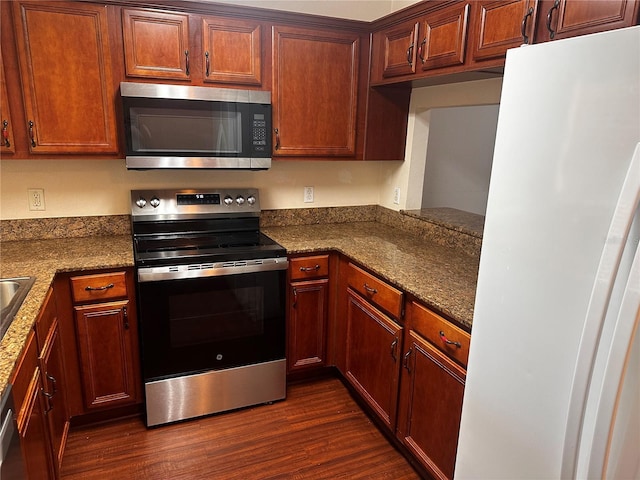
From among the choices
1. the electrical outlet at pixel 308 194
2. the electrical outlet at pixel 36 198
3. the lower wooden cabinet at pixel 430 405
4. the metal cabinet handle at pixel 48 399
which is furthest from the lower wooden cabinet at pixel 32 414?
the electrical outlet at pixel 308 194

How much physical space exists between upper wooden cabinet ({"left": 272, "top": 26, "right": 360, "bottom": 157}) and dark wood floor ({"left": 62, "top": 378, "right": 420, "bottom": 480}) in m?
1.49

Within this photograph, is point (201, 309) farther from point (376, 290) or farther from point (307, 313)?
point (376, 290)

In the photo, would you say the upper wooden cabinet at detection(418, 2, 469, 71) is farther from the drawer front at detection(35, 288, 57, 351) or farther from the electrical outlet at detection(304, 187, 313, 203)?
the drawer front at detection(35, 288, 57, 351)

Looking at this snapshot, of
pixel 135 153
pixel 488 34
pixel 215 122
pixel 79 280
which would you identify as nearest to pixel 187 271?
pixel 79 280

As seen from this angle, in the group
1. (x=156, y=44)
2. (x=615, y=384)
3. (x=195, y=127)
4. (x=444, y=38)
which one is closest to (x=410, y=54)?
(x=444, y=38)

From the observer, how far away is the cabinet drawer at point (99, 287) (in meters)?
2.08

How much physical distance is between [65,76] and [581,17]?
2147 mm

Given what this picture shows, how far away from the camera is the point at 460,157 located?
4000mm

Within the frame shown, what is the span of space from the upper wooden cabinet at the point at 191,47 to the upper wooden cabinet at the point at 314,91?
153 mm

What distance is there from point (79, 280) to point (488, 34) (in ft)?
6.75

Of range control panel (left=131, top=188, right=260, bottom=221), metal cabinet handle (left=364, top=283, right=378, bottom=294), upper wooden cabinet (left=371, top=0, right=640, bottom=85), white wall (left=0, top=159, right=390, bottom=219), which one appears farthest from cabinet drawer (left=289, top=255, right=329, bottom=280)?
upper wooden cabinet (left=371, top=0, right=640, bottom=85)

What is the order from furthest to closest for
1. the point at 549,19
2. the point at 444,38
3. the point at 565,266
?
the point at 444,38 → the point at 549,19 → the point at 565,266

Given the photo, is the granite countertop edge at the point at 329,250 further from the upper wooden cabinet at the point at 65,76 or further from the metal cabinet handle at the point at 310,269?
the upper wooden cabinet at the point at 65,76

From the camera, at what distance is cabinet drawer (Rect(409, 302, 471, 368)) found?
161cm
